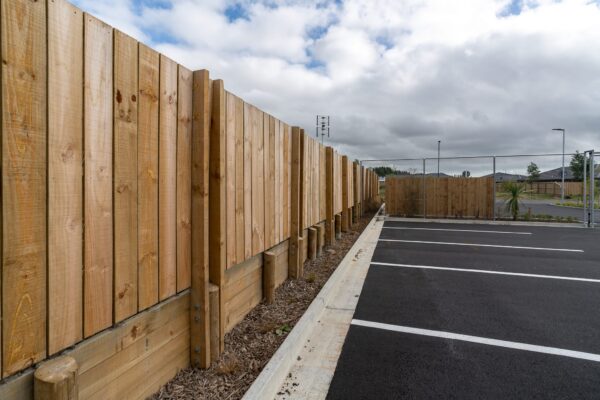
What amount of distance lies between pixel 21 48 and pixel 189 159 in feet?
3.57

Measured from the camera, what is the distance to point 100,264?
1613mm

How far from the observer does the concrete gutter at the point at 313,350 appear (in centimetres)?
228

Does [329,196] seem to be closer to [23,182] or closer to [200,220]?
[200,220]

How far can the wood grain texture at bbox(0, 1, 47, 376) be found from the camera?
1223mm

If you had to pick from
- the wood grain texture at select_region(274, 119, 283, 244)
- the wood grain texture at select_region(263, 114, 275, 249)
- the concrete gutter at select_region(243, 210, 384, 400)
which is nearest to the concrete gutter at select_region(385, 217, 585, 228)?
the concrete gutter at select_region(243, 210, 384, 400)

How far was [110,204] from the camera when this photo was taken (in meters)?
1.65

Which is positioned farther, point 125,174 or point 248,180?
point 248,180

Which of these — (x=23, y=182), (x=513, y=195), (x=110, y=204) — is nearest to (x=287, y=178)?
(x=110, y=204)

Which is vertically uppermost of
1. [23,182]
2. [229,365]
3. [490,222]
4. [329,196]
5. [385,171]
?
[385,171]

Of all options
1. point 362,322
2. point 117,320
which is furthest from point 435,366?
point 117,320

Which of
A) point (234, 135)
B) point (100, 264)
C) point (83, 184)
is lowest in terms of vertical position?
point (100, 264)

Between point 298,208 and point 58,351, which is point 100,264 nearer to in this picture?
point 58,351

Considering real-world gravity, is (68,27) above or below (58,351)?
above

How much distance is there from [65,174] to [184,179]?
0.83 meters
